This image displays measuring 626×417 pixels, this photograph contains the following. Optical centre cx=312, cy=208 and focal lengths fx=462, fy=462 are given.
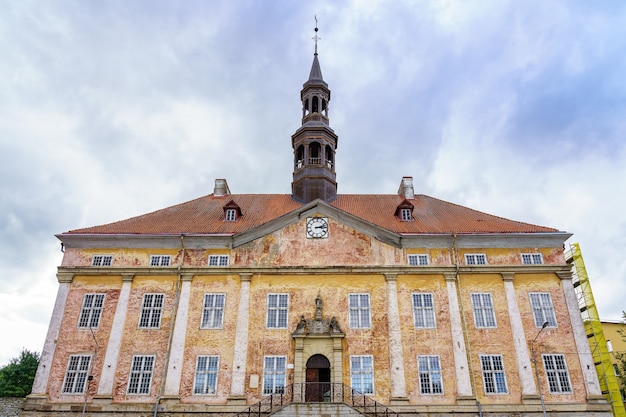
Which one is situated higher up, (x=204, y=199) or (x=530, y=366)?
(x=204, y=199)

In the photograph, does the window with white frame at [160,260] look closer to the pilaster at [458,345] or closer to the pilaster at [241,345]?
the pilaster at [241,345]

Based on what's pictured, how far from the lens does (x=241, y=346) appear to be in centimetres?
2517

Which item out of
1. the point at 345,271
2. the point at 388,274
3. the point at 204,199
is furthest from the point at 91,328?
the point at 388,274

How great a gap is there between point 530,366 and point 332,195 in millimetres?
16376

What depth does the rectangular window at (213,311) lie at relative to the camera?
25.9 metres

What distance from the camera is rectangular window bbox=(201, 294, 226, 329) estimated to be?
2594 centimetres

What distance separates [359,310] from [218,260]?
29.0 ft

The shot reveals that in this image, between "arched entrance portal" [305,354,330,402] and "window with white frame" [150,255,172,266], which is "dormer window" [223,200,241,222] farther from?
"arched entrance portal" [305,354,330,402]

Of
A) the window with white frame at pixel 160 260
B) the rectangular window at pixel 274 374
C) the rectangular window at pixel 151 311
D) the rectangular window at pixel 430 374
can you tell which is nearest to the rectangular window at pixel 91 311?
the rectangular window at pixel 151 311

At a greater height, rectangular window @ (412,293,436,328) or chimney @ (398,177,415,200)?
chimney @ (398,177,415,200)

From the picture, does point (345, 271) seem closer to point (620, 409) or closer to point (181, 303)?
point (181, 303)

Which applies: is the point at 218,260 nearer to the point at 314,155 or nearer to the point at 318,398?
the point at 318,398

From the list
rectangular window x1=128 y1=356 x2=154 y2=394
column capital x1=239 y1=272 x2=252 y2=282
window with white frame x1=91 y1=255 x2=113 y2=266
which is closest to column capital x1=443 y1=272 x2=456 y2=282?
column capital x1=239 y1=272 x2=252 y2=282

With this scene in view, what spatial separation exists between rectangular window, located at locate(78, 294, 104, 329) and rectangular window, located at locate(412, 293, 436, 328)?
17.9 m
